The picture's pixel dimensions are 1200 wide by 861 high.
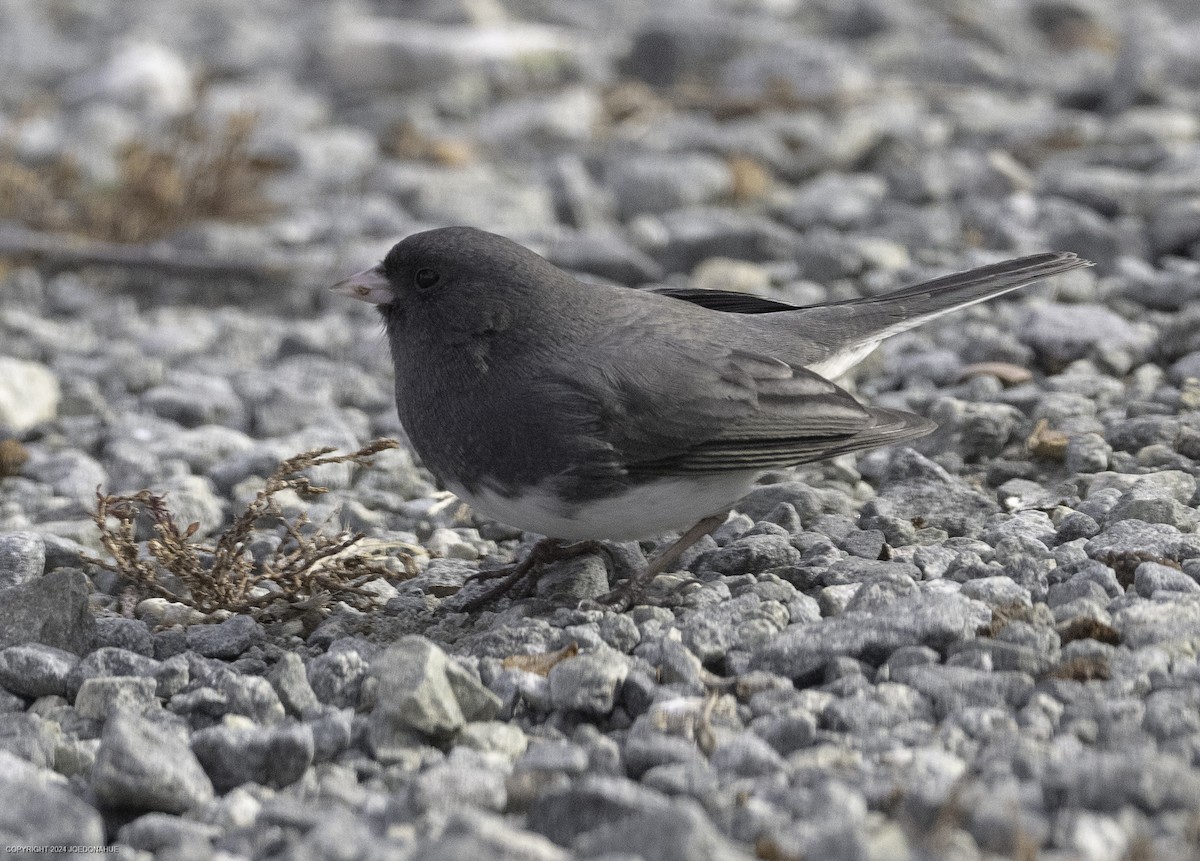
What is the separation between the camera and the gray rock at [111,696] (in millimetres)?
2832

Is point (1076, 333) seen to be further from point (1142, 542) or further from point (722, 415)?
point (722, 415)

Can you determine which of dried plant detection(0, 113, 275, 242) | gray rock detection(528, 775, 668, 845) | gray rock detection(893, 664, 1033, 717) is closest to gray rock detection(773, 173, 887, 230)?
dried plant detection(0, 113, 275, 242)

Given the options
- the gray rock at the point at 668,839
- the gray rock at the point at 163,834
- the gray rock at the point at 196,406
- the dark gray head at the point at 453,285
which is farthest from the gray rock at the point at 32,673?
the gray rock at the point at 196,406

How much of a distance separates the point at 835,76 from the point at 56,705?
552 cm

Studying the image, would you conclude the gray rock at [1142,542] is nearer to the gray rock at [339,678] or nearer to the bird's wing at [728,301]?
the bird's wing at [728,301]

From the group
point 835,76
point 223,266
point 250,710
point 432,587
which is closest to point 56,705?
point 250,710

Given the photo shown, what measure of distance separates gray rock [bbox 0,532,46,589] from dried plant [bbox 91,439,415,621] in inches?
6.6

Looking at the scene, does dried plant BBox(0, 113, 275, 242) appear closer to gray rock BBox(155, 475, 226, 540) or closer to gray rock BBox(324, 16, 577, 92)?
gray rock BBox(324, 16, 577, 92)

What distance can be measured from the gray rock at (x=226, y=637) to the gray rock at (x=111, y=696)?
0.96 feet

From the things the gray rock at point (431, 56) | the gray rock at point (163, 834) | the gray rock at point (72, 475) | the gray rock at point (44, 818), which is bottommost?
the gray rock at point (72, 475)

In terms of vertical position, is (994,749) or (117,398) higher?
(994,749)

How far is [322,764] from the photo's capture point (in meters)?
2.63

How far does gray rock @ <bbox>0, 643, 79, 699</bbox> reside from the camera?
2.94 meters

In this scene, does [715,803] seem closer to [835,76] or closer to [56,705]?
[56,705]
